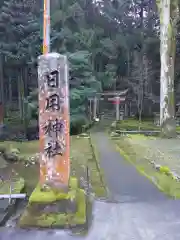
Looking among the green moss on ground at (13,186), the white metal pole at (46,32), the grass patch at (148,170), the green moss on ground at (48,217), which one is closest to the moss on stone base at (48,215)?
the green moss on ground at (48,217)

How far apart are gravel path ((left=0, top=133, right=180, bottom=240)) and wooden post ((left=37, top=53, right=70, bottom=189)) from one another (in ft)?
2.84

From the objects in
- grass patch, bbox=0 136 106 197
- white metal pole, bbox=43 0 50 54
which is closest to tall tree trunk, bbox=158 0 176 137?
grass patch, bbox=0 136 106 197

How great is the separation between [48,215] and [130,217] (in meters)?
1.45

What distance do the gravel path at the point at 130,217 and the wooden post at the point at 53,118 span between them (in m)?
0.87

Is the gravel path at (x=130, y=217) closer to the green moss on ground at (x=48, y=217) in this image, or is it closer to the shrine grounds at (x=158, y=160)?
the green moss on ground at (x=48, y=217)

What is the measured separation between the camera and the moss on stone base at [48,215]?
4621 mm

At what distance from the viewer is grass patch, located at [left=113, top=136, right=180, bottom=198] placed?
22.7ft

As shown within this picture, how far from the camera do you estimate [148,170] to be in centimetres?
877

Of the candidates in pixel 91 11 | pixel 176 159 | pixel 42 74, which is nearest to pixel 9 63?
pixel 91 11

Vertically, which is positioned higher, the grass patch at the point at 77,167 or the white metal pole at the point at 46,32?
the white metal pole at the point at 46,32

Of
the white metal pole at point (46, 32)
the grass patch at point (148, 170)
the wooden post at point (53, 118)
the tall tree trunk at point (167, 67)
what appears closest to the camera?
the wooden post at point (53, 118)

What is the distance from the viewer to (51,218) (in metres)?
4.70

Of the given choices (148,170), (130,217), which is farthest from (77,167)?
(130,217)

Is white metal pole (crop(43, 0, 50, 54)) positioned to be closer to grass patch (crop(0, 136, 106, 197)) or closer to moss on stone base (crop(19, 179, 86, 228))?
moss on stone base (crop(19, 179, 86, 228))
